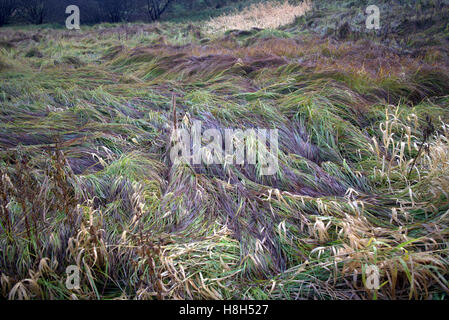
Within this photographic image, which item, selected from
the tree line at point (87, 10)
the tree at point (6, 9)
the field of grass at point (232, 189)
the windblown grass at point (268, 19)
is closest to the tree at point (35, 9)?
the tree line at point (87, 10)

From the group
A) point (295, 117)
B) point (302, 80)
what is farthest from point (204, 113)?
point (302, 80)

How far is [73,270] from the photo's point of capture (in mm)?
1364

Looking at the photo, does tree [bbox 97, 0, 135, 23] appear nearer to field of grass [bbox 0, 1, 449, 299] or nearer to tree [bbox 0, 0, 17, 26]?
tree [bbox 0, 0, 17, 26]

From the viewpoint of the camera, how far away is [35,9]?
16312 millimetres

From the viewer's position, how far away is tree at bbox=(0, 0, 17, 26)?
15.7 m

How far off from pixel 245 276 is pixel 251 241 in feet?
0.67

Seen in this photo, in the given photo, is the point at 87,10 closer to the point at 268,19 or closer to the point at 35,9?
the point at 35,9

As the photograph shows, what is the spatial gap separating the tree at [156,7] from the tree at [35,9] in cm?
536

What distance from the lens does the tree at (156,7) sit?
16.6 meters

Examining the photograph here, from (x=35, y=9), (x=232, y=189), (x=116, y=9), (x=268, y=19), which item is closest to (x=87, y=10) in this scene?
(x=116, y=9)

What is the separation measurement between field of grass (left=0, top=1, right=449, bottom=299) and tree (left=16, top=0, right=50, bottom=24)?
15.8 meters

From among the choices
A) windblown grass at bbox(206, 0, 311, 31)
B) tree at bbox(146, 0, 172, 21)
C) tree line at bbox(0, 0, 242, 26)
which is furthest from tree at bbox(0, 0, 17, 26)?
windblown grass at bbox(206, 0, 311, 31)

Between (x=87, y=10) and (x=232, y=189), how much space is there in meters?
17.7

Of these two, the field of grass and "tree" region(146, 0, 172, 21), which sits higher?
"tree" region(146, 0, 172, 21)
